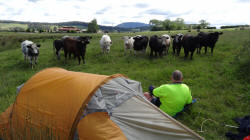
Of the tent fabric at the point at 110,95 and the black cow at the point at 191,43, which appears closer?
the tent fabric at the point at 110,95

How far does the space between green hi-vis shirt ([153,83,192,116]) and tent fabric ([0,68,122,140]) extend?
61.1 inches

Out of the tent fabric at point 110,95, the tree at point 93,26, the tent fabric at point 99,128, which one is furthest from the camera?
the tree at point 93,26

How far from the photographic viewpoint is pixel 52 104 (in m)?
3.76

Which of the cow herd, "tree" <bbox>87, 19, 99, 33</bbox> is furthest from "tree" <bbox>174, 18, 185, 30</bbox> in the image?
the cow herd

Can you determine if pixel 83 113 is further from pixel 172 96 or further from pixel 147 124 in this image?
pixel 172 96

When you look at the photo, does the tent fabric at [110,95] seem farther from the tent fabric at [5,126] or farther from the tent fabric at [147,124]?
the tent fabric at [5,126]

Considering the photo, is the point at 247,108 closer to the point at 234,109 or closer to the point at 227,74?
the point at 234,109

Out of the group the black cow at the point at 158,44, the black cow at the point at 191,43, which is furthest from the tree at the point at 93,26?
the black cow at the point at 191,43

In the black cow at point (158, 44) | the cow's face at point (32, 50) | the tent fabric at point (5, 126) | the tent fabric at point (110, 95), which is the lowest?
the tent fabric at point (5, 126)

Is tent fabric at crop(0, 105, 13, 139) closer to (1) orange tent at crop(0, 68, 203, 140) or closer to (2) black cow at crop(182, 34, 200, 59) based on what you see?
(1) orange tent at crop(0, 68, 203, 140)

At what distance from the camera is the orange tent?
338 cm

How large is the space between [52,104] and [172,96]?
3003 millimetres

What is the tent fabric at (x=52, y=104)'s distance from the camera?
3436 mm

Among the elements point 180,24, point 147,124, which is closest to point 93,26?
point 180,24
